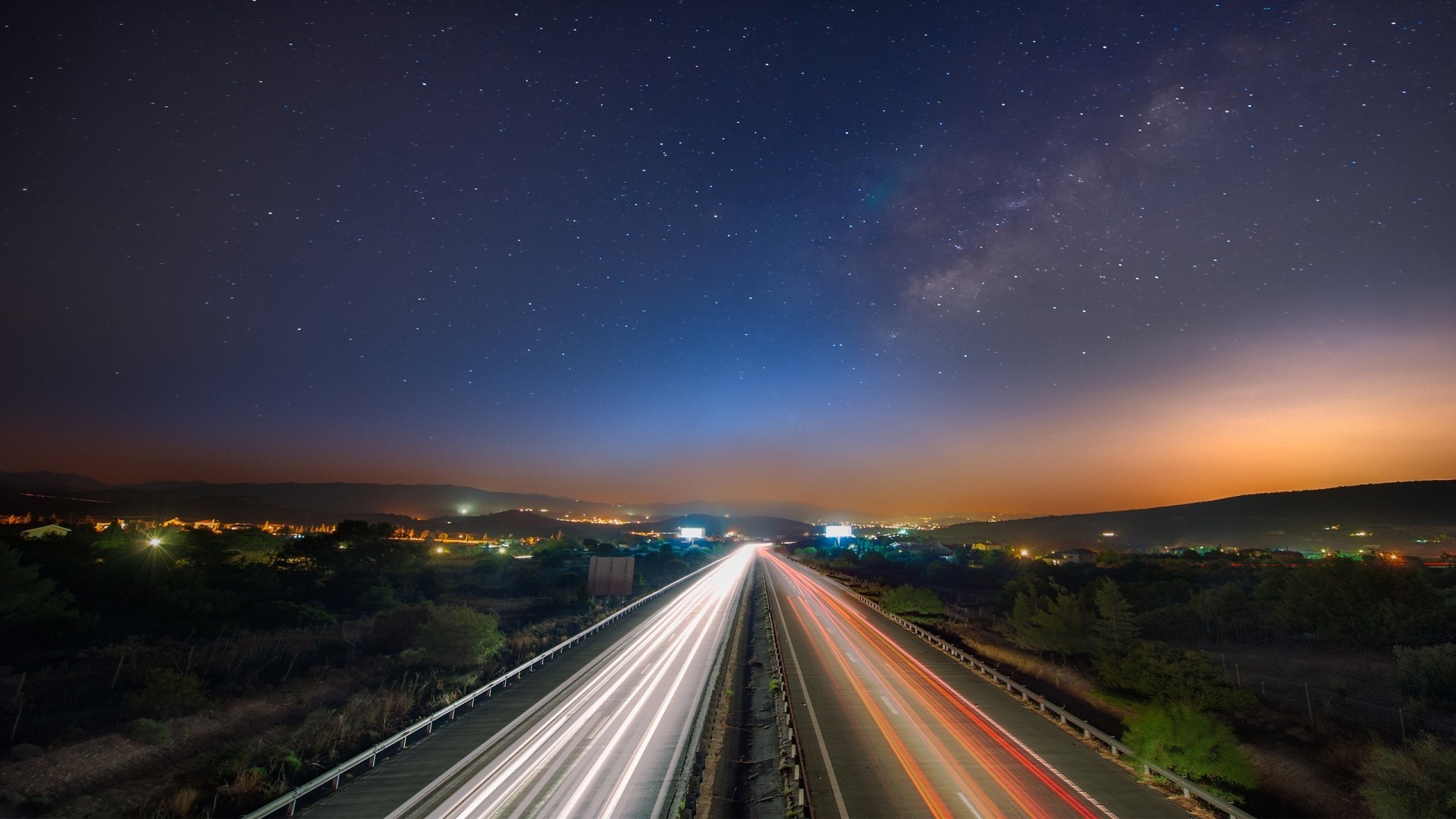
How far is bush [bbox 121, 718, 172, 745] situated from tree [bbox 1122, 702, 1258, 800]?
3311 centimetres

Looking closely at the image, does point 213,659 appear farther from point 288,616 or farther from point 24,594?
point 288,616

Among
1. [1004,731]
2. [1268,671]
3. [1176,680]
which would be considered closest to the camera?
[1004,731]

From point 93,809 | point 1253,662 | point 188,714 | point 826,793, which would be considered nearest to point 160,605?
point 188,714

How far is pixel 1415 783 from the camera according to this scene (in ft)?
44.2

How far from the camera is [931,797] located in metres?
15.5

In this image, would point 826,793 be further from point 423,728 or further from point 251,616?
point 251,616

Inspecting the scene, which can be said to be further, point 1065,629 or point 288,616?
point 288,616

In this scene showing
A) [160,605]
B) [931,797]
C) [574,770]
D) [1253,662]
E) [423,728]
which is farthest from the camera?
[160,605]

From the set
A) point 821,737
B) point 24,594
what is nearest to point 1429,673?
point 821,737

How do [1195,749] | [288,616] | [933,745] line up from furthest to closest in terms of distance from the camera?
[288,616] < [933,745] < [1195,749]

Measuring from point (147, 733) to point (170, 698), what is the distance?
115 inches

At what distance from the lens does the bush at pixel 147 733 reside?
68.6 feet

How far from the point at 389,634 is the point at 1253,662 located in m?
58.3

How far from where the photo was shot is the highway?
595 inches
